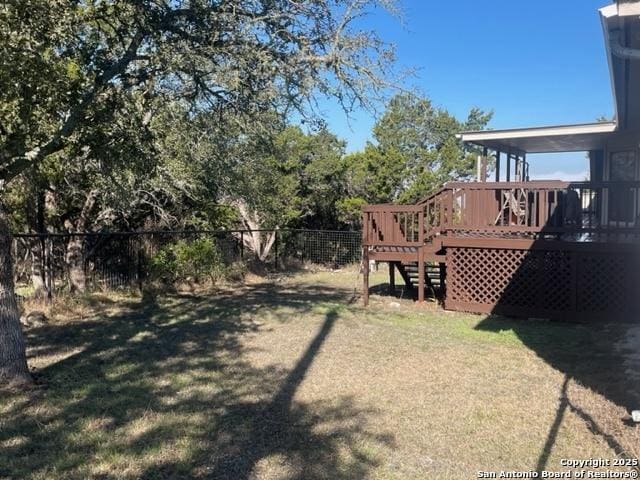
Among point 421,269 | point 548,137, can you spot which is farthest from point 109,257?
point 548,137

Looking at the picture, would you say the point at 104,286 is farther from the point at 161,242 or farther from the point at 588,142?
the point at 588,142

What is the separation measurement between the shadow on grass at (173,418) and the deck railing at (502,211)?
3733mm

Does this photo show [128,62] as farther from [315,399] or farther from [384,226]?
[384,226]

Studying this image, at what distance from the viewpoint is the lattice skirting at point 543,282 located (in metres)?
8.20

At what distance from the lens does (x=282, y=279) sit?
47.8 ft

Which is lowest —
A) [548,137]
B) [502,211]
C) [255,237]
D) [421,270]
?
[421,270]

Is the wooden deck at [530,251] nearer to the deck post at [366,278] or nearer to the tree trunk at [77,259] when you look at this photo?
the deck post at [366,278]

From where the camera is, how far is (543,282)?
872 cm

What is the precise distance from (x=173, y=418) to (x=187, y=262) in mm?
7760

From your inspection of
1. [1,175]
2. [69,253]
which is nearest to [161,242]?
[69,253]

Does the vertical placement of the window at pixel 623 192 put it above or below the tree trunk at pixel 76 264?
above

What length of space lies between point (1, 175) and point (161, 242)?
6.67 meters

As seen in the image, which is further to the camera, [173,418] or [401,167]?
[401,167]

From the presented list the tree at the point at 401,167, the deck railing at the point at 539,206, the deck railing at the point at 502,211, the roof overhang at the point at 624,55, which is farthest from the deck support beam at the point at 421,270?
the tree at the point at 401,167
